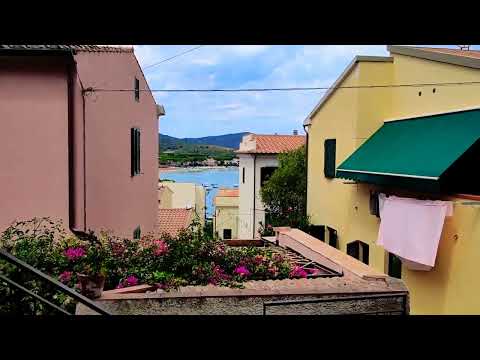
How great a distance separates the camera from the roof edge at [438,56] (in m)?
6.72

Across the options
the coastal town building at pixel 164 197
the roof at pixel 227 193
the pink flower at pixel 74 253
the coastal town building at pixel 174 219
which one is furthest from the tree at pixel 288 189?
the roof at pixel 227 193

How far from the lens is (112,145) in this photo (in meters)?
9.37

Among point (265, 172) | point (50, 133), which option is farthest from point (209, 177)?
point (50, 133)

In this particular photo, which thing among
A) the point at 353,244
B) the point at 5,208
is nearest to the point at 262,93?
the point at 353,244

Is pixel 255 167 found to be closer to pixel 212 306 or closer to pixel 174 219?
pixel 174 219

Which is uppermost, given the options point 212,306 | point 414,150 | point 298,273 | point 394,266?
point 414,150

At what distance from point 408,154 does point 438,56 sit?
162cm

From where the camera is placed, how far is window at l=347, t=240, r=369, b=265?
31.3ft

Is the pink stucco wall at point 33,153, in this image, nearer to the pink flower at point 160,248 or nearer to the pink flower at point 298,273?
the pink flower at point 160,248

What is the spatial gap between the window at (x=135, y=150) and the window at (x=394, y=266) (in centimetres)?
579

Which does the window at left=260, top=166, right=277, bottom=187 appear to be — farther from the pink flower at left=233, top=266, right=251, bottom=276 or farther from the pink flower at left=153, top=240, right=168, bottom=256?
the pink flower at left=233, top=266, right=251, bottom=276

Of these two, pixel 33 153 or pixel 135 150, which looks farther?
pixel 135 150

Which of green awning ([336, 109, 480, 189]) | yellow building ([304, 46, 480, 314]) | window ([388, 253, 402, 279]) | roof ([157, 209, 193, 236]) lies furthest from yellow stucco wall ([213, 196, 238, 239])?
window ([388, 253, 402, 279])
